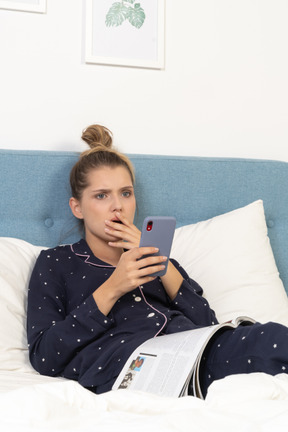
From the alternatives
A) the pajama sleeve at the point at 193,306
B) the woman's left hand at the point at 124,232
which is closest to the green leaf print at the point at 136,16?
the woman's left hand at the point at 124,232

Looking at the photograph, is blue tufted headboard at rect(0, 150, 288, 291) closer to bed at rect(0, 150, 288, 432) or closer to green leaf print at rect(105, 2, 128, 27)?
bed at rect(0, 150, 288, 432)

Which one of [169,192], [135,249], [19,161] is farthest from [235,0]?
[135,249]

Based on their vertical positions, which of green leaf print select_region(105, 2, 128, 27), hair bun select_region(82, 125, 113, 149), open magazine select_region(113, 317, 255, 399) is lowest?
open magazine select_region(113, 317, 255, 399)

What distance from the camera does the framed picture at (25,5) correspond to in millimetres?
1929

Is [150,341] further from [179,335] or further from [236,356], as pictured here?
[236,356]

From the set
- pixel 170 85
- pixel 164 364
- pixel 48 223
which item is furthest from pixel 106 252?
pixel 170 85

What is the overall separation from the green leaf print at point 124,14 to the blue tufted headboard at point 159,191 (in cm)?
50

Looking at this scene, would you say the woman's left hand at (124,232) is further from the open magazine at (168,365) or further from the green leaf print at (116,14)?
the green leaf print at (116,14)

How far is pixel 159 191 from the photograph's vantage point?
6.23 ft

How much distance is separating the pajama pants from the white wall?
0.97 meters

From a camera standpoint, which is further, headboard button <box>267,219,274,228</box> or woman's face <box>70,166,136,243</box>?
headboard button <box>267,219,274,228</box>

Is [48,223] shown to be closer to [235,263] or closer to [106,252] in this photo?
[106,252]

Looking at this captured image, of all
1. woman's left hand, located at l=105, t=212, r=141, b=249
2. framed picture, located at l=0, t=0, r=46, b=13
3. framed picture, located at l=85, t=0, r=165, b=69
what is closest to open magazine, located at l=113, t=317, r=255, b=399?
woman's left hand, located at l=105, t=212, r=141, b=249

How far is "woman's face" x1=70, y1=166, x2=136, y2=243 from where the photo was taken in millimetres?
1606
